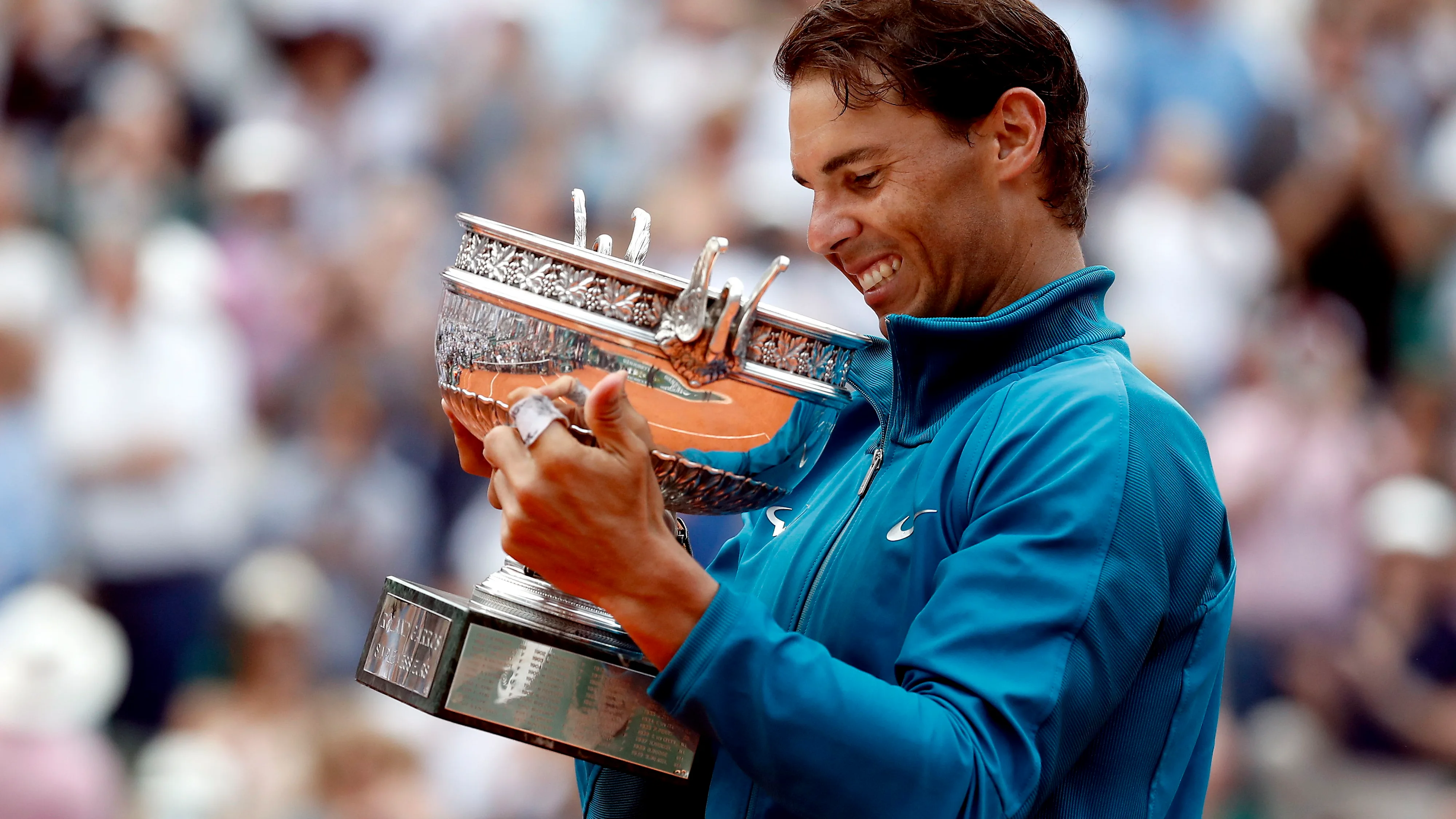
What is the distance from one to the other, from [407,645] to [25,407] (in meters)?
3.42

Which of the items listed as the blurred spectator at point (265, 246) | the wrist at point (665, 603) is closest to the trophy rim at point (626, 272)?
the wrist at point (665, 603)

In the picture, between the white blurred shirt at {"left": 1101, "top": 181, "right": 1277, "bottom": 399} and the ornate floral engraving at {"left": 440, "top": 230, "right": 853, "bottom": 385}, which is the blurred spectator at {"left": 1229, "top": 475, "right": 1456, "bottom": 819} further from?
the ornate floral engraving at {"left": 440, "top": 230, "right": 853, "bottom": 385}

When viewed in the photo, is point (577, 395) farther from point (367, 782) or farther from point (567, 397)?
point (367, 782)

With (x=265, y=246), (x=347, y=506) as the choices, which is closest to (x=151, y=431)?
(x=347, y=506)

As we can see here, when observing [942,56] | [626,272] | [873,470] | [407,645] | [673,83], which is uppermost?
[673,83]

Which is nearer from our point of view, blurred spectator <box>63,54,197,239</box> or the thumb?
the thumb

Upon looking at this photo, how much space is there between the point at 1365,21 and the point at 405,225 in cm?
354

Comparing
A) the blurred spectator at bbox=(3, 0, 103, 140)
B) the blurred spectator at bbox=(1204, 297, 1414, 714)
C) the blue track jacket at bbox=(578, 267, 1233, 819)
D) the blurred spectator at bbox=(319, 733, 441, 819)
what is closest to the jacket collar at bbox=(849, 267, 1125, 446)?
the blue track jacket at bbox=(578, 267, 1233, 819)

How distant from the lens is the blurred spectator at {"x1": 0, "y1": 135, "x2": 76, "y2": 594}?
4.22 metres

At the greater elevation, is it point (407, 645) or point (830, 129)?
point (830, 129)

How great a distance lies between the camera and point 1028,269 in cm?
137

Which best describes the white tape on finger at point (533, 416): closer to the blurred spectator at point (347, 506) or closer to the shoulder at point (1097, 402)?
the shoulder at point (1097, 402)

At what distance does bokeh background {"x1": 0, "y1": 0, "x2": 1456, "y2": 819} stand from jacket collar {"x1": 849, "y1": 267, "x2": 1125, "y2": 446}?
2.09 m

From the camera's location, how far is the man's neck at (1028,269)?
1.37 meters
